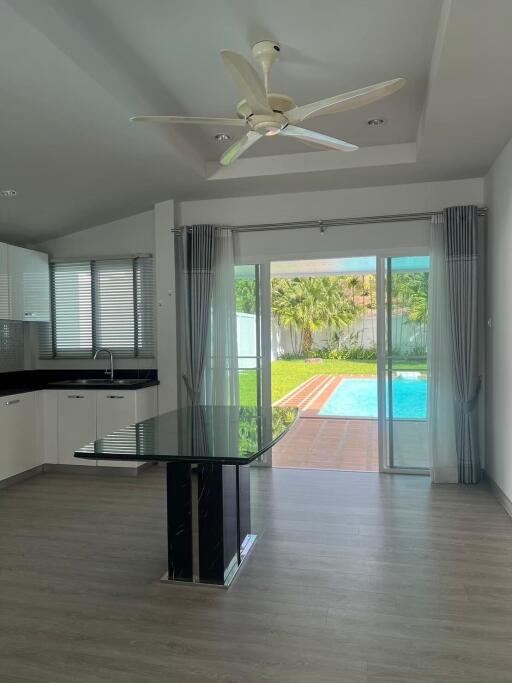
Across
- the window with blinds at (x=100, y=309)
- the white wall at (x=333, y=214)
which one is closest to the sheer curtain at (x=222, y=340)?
the white wall at (x=333, y=214)

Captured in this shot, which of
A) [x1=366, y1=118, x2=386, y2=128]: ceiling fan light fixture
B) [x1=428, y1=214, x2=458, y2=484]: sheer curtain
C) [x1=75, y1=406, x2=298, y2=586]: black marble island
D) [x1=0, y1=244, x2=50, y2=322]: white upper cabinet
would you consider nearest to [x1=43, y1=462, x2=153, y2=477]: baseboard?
[x1=0, y1=244, x2=50, y2=322]: white upper cabinet

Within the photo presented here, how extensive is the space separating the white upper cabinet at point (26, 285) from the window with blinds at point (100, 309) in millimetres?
131

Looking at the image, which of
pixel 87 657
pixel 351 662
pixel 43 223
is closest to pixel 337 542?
pixel 351 662

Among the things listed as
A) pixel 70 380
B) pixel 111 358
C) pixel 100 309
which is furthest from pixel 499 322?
pixel 70 380

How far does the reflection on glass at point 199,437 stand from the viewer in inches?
86.6

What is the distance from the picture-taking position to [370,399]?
11156 mm

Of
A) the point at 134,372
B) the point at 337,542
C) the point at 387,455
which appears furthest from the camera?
the point at 134,372

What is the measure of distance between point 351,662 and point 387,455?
2841mm

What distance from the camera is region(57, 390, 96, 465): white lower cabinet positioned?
4805 mm

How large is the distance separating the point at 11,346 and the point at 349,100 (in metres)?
4.32

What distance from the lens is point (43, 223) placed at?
495 centimetres

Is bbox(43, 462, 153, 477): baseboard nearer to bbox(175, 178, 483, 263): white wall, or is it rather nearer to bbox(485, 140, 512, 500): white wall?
bbox(175, 178, 483, 263): white wall

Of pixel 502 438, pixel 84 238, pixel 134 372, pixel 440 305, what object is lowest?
pixel 502 438

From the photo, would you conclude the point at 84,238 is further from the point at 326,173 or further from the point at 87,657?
the point at 87,657
